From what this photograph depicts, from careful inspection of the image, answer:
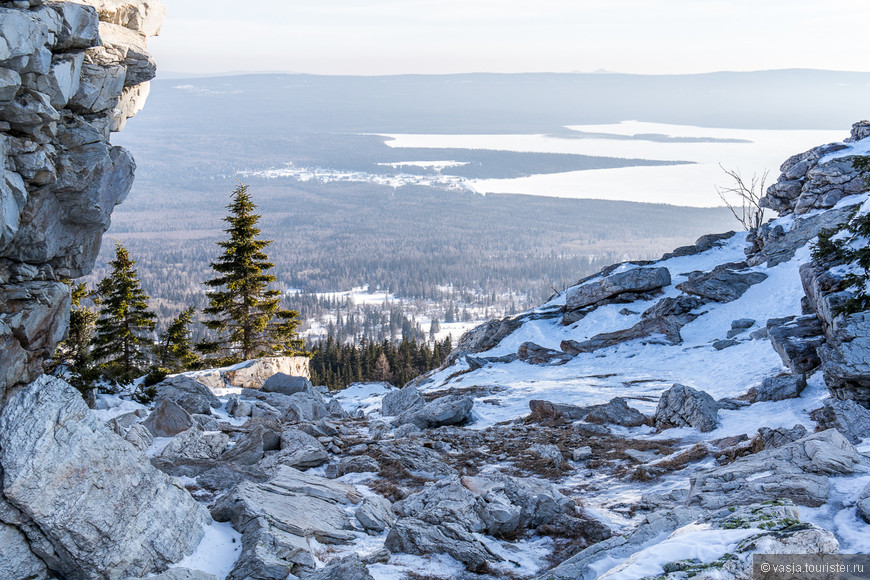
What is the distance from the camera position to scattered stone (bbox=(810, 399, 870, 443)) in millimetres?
13375

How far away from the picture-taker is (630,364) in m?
28.3

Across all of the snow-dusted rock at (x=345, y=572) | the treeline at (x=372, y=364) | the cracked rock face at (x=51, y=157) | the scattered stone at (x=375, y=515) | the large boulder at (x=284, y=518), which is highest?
the cracked rock face at (x=51, y=157)

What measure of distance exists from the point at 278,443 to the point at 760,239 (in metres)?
31.3

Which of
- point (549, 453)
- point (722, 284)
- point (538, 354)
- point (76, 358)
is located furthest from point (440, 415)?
point (722, 284)

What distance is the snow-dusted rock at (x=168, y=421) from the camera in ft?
55.8

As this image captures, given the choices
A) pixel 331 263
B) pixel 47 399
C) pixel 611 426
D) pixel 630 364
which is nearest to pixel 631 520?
pixel 611 426

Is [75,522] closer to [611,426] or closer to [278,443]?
[278,443]

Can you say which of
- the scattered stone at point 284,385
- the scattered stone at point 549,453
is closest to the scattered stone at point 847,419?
the scattered stone at point 549,453

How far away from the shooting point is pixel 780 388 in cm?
1839

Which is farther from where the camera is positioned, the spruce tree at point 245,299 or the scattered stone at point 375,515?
the spruce tree at point 245,299

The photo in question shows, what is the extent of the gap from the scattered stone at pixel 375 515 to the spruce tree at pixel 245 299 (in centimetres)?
2332

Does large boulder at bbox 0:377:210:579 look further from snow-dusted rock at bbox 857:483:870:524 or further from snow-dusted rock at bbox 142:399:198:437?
snow-dusted rock at bbox 857:483:870:524

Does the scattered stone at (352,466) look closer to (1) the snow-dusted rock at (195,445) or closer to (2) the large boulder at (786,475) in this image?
(1) the snow-dusted rock at (195,445)

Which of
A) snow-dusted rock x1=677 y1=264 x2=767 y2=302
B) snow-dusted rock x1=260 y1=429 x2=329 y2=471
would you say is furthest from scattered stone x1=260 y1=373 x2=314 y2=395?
snow-dusted rock x1=677 y1=264 x2=767 y2=302
